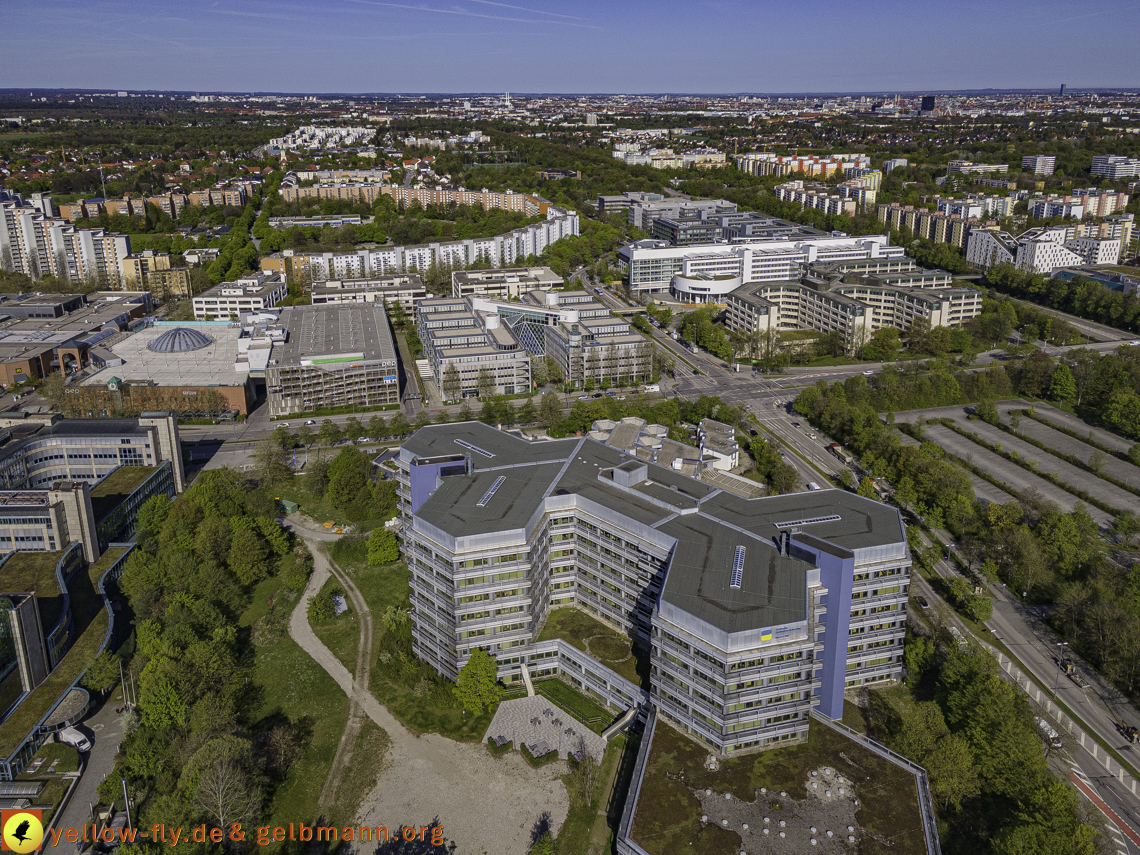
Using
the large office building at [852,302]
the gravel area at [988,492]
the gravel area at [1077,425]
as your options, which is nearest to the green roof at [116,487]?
the gravel area at [988,492]

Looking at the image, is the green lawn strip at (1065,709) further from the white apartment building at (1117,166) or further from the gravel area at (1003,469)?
the white apartment building at (1117,166)

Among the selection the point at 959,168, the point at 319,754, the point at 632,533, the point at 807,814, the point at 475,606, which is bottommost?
the point at 319,754

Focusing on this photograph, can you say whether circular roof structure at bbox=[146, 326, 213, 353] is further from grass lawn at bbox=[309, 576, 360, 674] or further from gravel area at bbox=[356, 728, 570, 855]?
gravel area at bbox=[356, 728, 570, 855]

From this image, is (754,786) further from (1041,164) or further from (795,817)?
(1041,164)

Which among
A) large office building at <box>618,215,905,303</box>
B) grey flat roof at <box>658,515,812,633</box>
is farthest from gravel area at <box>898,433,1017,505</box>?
large office building at <box>618,215,905,303</box>

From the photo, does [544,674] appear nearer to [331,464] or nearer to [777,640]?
[777,640]

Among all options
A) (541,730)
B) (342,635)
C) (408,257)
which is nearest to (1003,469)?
(541,730)

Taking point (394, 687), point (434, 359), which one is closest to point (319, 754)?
point (394, 687)

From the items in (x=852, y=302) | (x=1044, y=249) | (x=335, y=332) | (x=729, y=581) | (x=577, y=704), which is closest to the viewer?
(x=729, y=581)
